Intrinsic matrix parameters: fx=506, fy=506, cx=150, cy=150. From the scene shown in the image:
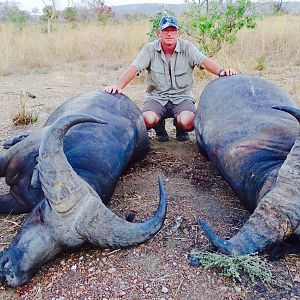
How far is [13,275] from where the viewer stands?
303 centimetres

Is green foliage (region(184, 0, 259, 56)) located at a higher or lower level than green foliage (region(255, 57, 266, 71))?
higher

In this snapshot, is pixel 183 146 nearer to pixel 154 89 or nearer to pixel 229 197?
pixel 154 89

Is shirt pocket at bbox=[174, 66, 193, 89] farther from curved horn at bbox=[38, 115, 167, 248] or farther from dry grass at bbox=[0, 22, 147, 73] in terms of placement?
dry grass at bbox=[0, 22, 147, 73]

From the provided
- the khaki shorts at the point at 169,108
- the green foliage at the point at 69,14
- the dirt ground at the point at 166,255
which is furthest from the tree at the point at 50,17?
the dirt ground at the point at 166,255

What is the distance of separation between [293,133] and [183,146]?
75.8 inches

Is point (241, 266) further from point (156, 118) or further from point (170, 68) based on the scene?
point (170, 68)

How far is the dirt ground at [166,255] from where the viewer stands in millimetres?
3094

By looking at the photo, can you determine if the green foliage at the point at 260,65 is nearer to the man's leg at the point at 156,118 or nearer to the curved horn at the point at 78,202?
the man's leg at the point at 156,118

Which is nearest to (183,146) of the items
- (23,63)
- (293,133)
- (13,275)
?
(293,133)

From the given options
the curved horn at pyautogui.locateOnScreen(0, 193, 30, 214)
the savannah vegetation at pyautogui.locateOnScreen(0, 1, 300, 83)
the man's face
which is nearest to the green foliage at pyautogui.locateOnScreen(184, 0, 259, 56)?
the savannah vegetation at pyautogui.locateOnScreen(0, 1, 300, 83)

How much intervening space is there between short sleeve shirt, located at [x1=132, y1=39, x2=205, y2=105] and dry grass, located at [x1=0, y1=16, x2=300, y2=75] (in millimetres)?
5085

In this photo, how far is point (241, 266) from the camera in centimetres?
311

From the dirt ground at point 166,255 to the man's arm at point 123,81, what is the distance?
0.79 m

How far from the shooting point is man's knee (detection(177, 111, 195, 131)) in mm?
5746
